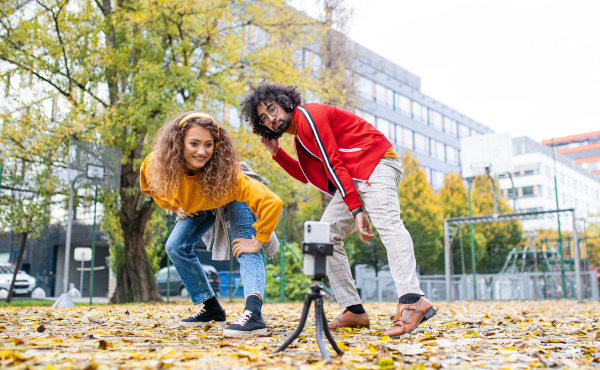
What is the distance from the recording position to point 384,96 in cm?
3628

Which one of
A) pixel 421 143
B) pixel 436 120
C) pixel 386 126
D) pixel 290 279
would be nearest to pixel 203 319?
pixel 290 279

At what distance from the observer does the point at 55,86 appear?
9.27 meters

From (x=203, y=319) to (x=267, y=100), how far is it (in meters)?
1.44

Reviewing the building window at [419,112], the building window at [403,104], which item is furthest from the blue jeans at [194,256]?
the building window at [419,112]

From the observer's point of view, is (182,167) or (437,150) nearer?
(182,167)

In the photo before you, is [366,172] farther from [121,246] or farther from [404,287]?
[121,246]

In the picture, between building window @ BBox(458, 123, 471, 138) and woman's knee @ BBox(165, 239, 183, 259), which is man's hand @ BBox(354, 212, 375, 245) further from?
building window @ BBox(458, 123, 471, 138)

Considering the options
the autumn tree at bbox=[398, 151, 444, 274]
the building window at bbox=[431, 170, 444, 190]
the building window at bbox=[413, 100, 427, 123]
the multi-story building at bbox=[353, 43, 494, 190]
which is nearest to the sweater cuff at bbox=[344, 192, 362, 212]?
the autumn tree at bbox=[398, 151, 444, 274]

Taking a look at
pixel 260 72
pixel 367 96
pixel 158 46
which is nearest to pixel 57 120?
pixel 158 46

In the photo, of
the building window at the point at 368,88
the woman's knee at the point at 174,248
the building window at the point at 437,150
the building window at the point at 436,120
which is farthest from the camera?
the building window at the point at 436,120

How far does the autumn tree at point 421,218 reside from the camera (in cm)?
1720

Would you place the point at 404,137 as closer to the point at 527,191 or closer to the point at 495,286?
the point at 527,191

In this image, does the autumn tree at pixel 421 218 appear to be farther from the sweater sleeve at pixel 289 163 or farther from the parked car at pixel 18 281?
the sweater sleeve at pixel 289 163

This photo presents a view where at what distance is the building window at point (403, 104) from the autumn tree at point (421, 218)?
1673 centimetres
